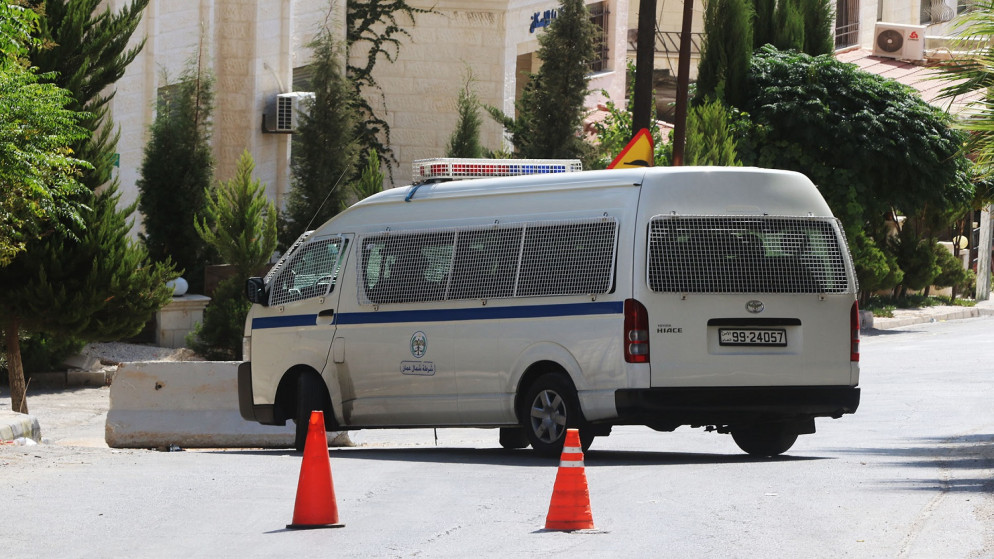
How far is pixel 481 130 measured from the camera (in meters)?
32.9

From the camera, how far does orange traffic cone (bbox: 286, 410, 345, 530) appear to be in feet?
27.7

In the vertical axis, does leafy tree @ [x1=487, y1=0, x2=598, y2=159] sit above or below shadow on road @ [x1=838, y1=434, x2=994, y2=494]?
above

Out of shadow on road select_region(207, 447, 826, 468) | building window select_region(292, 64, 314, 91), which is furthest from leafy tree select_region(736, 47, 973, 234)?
shadow on road select_region(207, 447, 826, 468)

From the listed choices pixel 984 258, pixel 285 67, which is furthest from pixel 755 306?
pixel 984 258

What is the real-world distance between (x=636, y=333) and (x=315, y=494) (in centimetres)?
367

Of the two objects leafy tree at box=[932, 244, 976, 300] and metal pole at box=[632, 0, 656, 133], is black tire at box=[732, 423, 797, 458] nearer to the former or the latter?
metal pole at box=[632, 0, 656, 133]

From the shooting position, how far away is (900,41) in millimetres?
54219

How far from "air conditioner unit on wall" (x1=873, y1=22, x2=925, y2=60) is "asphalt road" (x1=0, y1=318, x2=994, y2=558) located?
41109 mm

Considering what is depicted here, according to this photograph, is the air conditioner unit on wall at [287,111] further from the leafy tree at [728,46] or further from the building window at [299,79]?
the leafy tree at [728,46]

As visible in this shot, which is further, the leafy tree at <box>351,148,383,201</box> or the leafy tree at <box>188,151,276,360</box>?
the leafy tree at <box>351,148,383,201</box>

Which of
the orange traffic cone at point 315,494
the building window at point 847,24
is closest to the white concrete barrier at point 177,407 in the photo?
the orange traffic cone at point 315,494

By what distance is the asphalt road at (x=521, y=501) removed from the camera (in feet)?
26.1

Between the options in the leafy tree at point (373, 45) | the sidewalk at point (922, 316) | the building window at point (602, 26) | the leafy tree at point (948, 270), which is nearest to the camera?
the leafy tree at point (373, 45)

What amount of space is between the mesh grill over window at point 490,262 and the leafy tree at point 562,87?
14.1 metres
